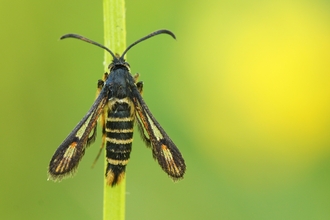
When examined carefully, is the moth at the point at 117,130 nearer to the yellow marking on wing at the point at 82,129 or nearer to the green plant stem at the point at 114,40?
the yellow marking on wing at the point at 82,129

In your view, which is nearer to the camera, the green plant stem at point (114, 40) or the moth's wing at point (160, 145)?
the green plant stem at point (114, 40)

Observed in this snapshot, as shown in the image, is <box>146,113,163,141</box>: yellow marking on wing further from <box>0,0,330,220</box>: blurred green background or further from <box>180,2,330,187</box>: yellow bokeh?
<box>180,2,330,187</box>: yellow bokeh

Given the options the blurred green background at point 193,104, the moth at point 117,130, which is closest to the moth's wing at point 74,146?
the moth at point 117,130

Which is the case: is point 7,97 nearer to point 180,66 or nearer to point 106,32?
point 180,66

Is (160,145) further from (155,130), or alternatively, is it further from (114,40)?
(114,40)

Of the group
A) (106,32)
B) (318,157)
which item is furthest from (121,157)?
(318,157)

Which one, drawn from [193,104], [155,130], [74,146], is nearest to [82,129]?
[74,146]

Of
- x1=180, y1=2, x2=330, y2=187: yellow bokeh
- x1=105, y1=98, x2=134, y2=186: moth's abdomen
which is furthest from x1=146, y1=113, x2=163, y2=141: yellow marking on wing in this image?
x1=180, y1=2, x2=330, y2=187: yellow bokeh
